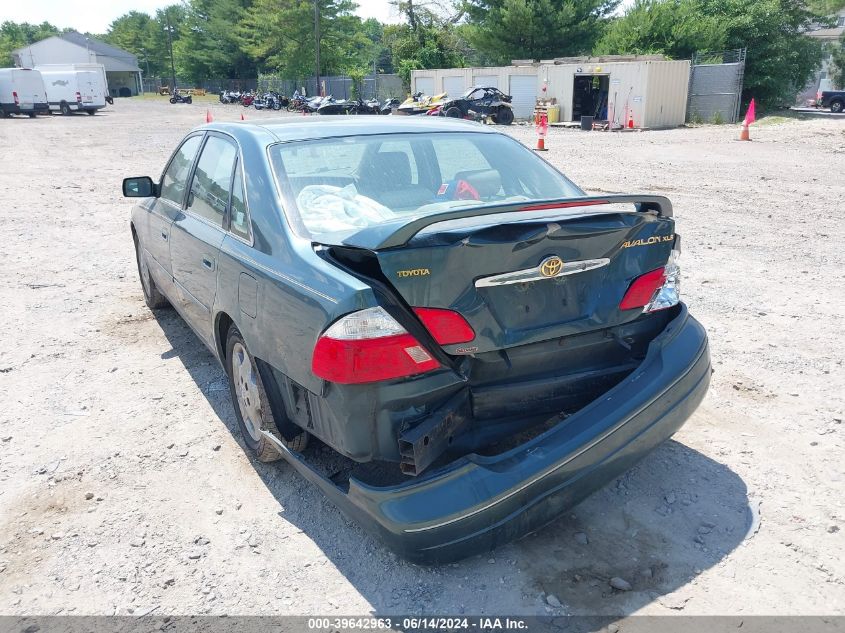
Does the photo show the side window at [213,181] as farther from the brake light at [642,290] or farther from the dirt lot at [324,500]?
the brake light at [642,290]

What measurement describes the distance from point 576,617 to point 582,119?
28184 mm

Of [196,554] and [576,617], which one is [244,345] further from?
[576,617]

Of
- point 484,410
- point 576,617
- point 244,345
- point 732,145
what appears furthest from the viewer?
point 732,145

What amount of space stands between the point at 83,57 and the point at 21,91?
183 ft

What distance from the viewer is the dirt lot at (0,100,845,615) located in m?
2.62

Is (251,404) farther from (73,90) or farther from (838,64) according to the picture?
(838,64)

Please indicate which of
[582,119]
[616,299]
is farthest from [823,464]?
[582,119]

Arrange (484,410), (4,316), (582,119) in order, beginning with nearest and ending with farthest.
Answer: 1. (484,410)
2. (4,316)
3. (582,119)

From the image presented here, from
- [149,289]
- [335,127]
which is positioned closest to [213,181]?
[335,127]

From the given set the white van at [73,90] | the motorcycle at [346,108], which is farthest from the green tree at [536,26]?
the white van at [73,90]

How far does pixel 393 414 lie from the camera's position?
8.21 feet

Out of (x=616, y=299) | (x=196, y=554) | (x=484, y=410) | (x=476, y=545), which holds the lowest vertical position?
(x=196, y=554)

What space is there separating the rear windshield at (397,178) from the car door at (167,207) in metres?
1.33

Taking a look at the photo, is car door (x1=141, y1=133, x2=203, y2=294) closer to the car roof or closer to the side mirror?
the side mirror
